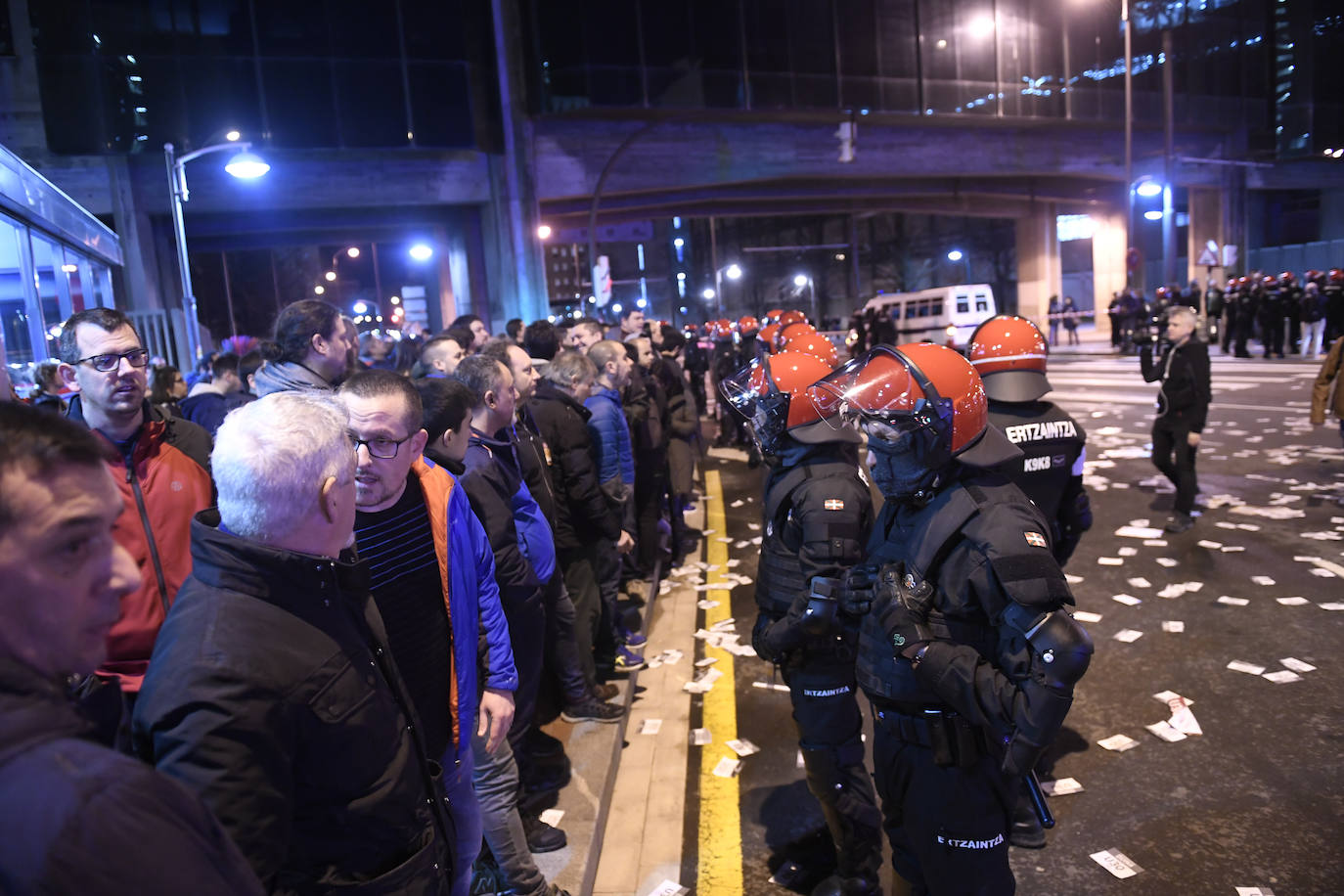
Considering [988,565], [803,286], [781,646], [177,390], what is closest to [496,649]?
[781,646]

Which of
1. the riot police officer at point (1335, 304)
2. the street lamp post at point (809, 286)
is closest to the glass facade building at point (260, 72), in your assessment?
the riot police officer at point (1335, 304)

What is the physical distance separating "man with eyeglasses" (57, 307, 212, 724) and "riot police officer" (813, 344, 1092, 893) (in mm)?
2468

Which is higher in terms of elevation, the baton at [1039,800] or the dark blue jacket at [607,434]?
the dark blue jacket at [607,434]

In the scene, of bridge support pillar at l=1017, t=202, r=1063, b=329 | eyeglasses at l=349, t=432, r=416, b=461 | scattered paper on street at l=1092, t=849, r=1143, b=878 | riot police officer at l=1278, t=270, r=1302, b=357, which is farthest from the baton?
bridge support pillar at l=1017, t=202, r=1063, b=329

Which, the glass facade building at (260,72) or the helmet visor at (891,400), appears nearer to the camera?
the helmet visor at (891,400)

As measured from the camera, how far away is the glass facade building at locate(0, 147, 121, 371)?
8.27m

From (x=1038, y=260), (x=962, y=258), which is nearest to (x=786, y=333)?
(x=1038, y=260)

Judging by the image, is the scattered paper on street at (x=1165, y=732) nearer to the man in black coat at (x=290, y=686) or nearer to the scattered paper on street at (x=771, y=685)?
the scattered paper on street at (x=771, y=685)

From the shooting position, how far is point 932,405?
282cm

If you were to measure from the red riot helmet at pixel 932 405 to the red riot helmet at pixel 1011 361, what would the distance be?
1.64 meters

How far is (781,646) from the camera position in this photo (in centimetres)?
344

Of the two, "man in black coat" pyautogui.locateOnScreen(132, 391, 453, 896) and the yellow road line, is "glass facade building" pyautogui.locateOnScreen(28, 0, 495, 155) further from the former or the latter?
"man in black coat" pyautogui.locateOnScreen(132, 391, 453, 896)

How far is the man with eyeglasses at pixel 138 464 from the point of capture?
289 centimetres

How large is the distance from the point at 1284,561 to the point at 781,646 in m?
5.97
